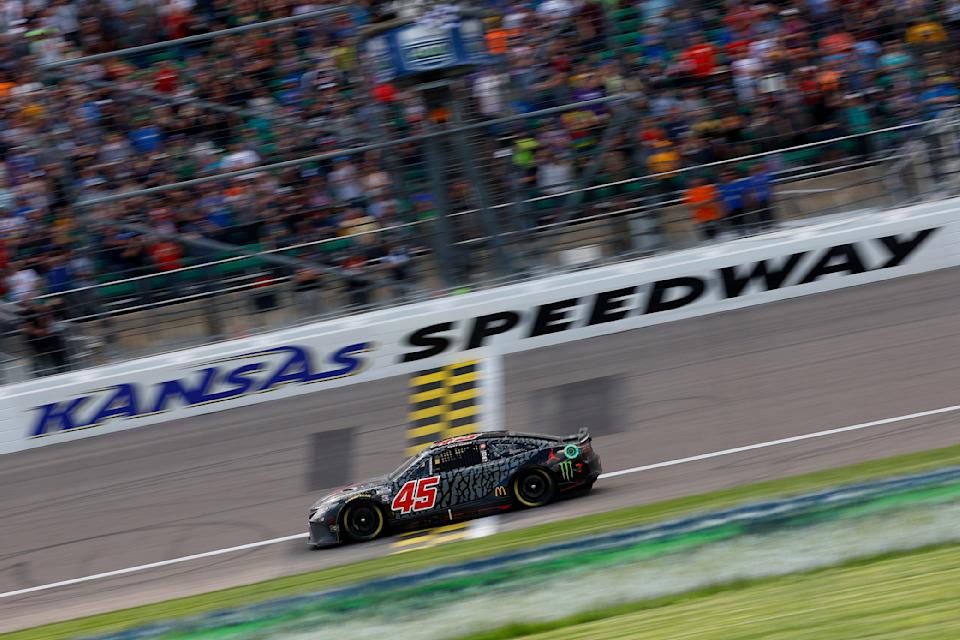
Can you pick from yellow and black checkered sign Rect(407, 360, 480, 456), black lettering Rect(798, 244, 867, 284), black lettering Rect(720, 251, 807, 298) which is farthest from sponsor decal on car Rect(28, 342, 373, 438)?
black lettering Rect(798, 244, 867, 284)

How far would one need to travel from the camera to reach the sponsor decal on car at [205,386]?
15188mm

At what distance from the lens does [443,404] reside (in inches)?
547

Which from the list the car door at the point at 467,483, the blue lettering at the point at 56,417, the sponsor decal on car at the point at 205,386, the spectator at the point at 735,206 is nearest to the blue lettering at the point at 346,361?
the sponsor decal on car at the point at 205,386

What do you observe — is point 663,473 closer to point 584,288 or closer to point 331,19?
point 584,288

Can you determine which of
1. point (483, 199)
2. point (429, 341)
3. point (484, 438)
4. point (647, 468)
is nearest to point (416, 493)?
point (484, 438)

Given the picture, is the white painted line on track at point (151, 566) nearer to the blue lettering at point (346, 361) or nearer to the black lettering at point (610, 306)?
the blue lettering at point (346, 361)

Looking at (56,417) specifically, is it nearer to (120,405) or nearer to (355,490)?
(120,405)

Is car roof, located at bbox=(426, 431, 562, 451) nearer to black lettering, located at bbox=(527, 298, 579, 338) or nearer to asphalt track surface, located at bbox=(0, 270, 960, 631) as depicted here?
asphalt track surface, located at bbox=(0, 270, 960, 631)

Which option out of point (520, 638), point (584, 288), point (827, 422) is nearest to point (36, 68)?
point (584, 288)

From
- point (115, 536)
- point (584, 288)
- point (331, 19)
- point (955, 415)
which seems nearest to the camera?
point (955, 415)

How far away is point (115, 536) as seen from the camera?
1209 centimetres

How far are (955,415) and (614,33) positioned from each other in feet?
24.3

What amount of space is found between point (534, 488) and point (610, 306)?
5251mm

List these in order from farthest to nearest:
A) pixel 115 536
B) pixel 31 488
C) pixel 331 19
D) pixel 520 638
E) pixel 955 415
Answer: pixel 331 19
pixel 31 488
pixel 115 536
pixel 955 415
pixel 520 638
